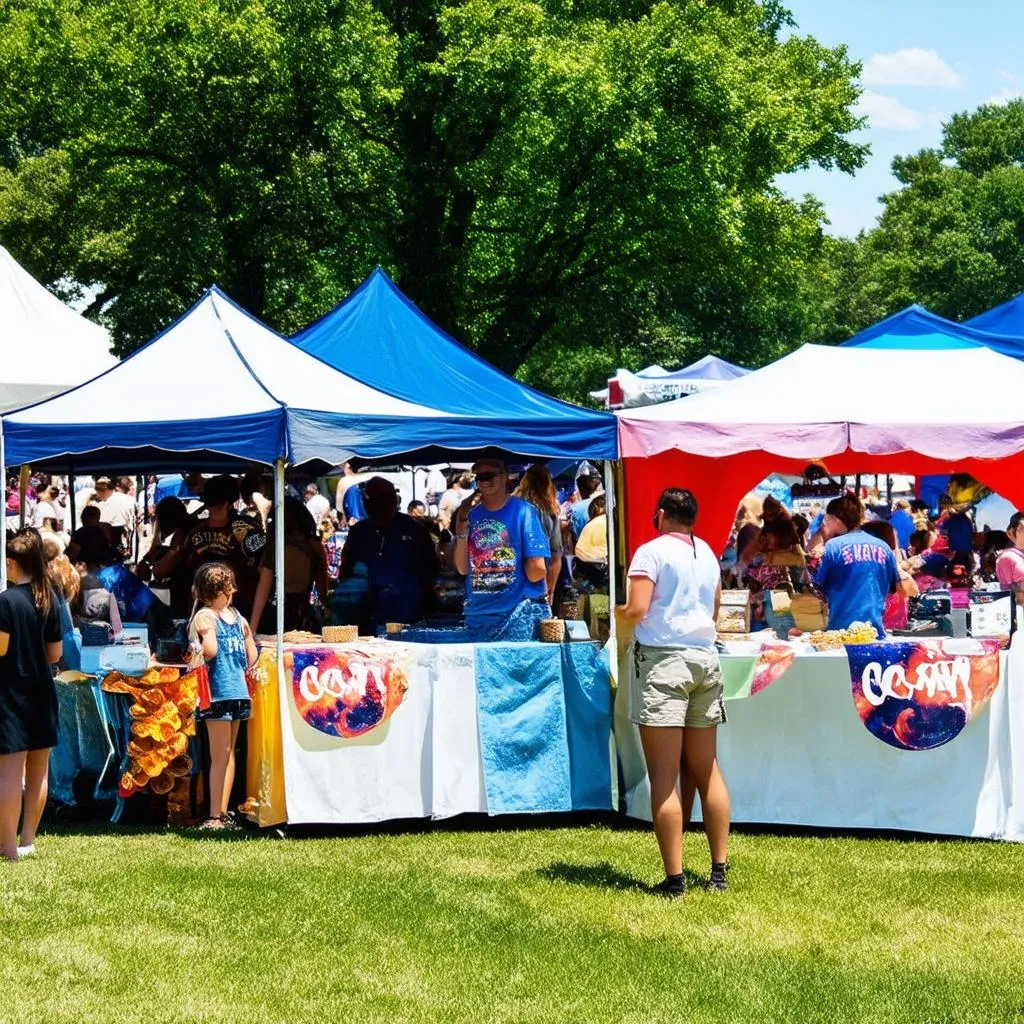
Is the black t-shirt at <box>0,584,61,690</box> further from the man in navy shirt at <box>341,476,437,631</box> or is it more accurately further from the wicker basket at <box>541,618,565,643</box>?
the man in navy shirt at <box>341,476,437,631</box>

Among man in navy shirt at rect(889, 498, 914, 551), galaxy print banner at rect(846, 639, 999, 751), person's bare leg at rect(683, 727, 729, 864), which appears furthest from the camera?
man in navy shirt at rect(889, 498, 914, 551)

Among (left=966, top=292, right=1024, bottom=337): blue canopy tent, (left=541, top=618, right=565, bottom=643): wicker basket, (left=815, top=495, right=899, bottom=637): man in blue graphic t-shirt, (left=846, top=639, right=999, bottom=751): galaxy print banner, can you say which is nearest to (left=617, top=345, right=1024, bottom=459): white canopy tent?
(left=815, top=495, right=899, bottom=637): man in blue graphic t-shirt

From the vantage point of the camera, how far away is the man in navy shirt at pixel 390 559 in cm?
1033

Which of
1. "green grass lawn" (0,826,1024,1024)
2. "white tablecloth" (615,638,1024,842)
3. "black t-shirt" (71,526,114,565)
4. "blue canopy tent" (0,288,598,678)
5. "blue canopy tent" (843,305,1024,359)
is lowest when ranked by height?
"green grass lawn" (0,826,1024,1024)

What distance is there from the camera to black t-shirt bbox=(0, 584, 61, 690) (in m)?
7.33

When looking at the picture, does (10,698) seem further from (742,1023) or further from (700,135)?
(700,135)

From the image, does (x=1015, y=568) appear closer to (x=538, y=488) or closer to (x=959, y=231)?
(x=538, y=488)

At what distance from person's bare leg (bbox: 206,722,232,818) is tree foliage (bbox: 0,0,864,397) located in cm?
1527

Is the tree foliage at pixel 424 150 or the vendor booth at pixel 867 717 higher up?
the tree foliage at pixel 424 150

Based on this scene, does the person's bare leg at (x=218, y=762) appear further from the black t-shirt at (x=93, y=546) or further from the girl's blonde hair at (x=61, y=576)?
the black t-shirt at (x=93, y=546)

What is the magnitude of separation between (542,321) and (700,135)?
412 cm

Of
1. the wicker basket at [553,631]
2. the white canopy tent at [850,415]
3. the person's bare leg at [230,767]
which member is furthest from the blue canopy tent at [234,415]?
the white canopy tent at [850,415]

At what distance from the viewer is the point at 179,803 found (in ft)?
28.7

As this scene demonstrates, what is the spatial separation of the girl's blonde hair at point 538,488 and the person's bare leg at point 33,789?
3.67 meters
